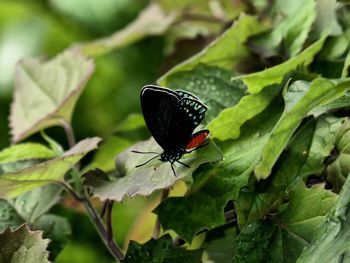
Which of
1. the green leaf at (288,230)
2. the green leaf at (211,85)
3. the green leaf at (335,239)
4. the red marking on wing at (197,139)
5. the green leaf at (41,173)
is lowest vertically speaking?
the green leaf at (288,230)

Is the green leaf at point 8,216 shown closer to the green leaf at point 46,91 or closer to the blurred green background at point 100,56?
the green leaf at point 46,91

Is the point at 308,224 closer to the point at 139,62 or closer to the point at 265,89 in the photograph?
the point at 265,89

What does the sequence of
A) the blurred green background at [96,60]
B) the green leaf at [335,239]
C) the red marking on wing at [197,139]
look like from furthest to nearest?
the blurred green background at [96,60], the red marking on wing at [197,139], the green leaf at [335,239]

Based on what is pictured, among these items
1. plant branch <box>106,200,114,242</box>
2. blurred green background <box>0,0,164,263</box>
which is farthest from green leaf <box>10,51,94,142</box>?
blurred green background <box>0,0,164,263</box>

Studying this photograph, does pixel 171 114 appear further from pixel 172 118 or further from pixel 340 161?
pixel 340 161

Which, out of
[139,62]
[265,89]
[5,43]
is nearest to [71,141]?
[265,89]

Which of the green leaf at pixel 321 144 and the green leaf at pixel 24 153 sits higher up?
the green leaf at pixel 24 153

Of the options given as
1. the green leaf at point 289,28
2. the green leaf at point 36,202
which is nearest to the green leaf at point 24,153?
the green leaf at point 36,202
